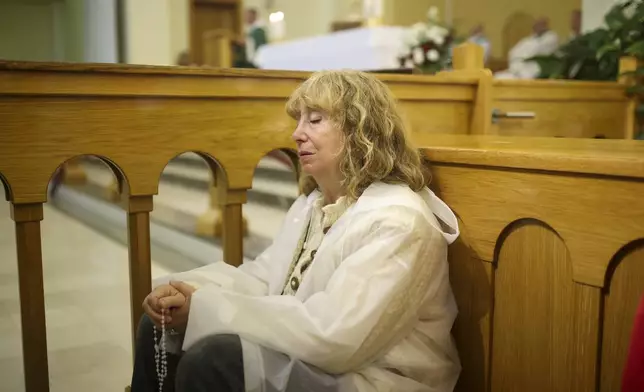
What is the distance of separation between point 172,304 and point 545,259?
738mm

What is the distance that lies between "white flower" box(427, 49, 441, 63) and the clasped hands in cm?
272

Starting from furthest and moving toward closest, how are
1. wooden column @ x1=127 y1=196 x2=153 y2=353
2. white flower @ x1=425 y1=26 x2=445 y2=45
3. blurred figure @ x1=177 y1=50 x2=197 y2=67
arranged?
blurred figure @ x1=177 y1=50 x2=197 y2=67 < white flower @ x1=425 y1=26 x2=445 y2=45 < wooden column @ x1=127 y1=196 x2=153 y2=353

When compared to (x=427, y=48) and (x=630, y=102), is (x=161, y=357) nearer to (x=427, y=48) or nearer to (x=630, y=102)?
(x=630, y=102)

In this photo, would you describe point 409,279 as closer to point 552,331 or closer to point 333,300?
point 333,300

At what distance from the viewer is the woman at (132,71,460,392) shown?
1.28 meters

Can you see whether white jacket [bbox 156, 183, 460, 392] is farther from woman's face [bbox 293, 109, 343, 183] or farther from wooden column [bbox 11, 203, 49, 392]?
wooden column [bbox 11, 203, 49, 392]

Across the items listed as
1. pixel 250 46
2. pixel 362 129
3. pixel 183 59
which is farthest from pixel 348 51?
pixel 362 129

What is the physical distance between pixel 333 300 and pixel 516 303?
0.40m

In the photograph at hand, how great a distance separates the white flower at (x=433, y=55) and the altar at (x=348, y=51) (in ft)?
2.19

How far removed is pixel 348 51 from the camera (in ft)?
18.1

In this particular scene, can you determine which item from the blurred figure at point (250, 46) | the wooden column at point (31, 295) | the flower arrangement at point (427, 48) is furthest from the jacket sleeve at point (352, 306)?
the blurred figure at point (250, 46)

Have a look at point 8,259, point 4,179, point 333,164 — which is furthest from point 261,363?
point 8,259

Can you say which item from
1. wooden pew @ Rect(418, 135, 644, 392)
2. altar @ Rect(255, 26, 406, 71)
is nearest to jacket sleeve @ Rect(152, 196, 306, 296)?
wooden pew @ Rect(418, 135, 644, 392)

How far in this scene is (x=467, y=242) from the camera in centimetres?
153
